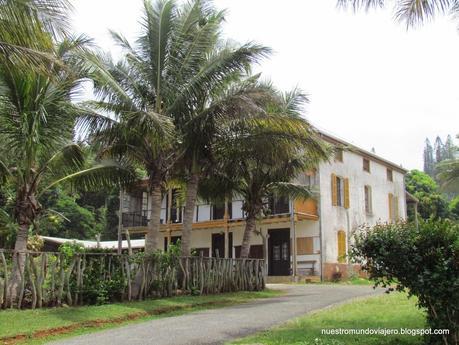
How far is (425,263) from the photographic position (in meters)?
7.63

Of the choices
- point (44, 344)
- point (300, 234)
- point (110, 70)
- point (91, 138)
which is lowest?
point (44, 344)

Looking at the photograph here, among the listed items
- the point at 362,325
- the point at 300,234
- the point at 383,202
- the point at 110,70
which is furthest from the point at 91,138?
the point at 383,202

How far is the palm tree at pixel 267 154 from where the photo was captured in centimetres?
1586

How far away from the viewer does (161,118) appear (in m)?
13.4

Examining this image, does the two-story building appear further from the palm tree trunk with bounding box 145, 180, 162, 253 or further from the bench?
the palm tree trunk with bounding box 145, 180, 162, 253

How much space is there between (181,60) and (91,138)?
3.22 metres

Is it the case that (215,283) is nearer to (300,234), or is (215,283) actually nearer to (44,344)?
(44,344)

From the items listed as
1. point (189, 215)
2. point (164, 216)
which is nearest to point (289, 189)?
point (189, 215)

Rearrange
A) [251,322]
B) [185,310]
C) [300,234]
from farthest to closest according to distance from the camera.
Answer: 1. [300,234]
2. [185,310]
3. [251,322]

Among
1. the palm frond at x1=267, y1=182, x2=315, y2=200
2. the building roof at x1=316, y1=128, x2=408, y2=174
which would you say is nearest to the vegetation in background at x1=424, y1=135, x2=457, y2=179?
the building roof at x1=316, y1=128, x2=408, y2=174

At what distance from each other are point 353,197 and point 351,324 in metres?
20.0

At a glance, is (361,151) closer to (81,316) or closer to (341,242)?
(341,242)

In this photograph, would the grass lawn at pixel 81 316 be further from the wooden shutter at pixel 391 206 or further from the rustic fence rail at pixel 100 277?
the wooden shutter at pixel 391 206

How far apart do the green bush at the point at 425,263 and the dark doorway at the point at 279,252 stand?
1912 centimetres
